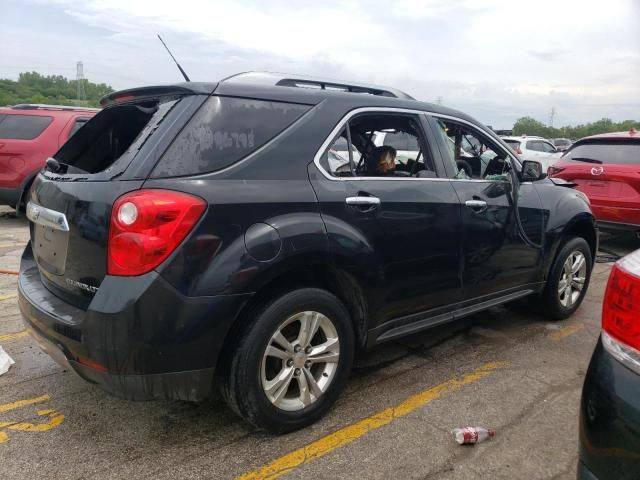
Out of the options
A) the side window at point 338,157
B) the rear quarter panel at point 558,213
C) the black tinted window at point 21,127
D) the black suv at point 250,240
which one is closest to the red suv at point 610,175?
the rear quarter panel at point 558,213

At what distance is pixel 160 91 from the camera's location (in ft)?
8.91

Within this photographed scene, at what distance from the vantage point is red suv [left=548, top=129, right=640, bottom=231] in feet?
22.8

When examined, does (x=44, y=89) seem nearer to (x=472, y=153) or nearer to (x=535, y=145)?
(x=535, y=145)

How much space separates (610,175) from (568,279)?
326cm

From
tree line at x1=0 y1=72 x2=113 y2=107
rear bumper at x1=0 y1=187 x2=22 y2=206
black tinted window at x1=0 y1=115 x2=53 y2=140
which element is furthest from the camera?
tree line at x1=0 y1=72 x2=113 y2=107

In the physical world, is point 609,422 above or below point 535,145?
below

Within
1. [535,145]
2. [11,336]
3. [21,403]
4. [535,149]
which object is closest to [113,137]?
[21,403]

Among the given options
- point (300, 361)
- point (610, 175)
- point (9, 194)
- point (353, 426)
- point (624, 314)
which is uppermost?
point (610, 175)

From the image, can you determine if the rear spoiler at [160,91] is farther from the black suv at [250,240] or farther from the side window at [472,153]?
the side window at [472,153]

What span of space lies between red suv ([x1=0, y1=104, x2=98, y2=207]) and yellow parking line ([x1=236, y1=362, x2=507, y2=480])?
7.27m

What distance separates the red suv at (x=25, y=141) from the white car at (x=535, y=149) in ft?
41.9

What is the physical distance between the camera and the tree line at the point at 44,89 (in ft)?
86.5

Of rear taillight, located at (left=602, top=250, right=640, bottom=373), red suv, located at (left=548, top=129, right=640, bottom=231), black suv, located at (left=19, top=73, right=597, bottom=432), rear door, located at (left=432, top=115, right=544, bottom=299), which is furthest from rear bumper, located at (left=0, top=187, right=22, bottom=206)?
rear taillight, located at (left=602, top=250, right=640, bottom=373)

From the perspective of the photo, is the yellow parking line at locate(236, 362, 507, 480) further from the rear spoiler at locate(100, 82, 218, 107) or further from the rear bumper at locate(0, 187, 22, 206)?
the rear bumper at locate(0, 187, 22, 206)
